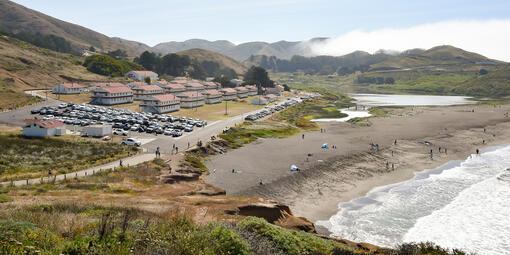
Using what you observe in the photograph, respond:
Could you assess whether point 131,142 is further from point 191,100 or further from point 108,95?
point 191,100

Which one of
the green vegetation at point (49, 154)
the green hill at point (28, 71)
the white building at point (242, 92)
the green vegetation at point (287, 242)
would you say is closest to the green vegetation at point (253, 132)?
the green vegetation at point (49, 154)

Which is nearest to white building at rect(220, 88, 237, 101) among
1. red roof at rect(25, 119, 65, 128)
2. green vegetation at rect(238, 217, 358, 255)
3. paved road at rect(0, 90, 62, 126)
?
paved road at rect(0, 90, 62, 126)

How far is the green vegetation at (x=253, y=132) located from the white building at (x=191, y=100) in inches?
1364

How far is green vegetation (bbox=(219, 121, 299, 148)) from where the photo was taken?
6866 cm

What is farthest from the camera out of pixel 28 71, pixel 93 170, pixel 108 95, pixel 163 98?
pixel 28 71

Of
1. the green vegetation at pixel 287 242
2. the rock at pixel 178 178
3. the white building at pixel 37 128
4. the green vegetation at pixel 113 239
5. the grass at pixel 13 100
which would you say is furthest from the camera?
the grass at pixel 13 100

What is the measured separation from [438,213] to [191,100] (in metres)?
92.6

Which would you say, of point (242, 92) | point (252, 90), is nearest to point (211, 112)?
point (242, 92)

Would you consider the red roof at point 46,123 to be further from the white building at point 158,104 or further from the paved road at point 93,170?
the white building at point 158,104

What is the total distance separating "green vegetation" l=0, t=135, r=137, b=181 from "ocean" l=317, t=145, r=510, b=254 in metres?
31.9

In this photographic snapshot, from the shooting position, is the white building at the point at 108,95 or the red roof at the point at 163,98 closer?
the red roof at the point at 163,98

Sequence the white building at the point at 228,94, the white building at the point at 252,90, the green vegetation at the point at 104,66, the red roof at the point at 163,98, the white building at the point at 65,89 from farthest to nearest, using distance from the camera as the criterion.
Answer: the white building at the point at 252,90 < the green vegetation at the point at 104,66 < the white building at the point at 228,94 < the white building at the point at 65,89 < the red roof at the point at 163,98

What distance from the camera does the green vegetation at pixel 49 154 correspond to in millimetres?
41375

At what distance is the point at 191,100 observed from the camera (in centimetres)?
11888
